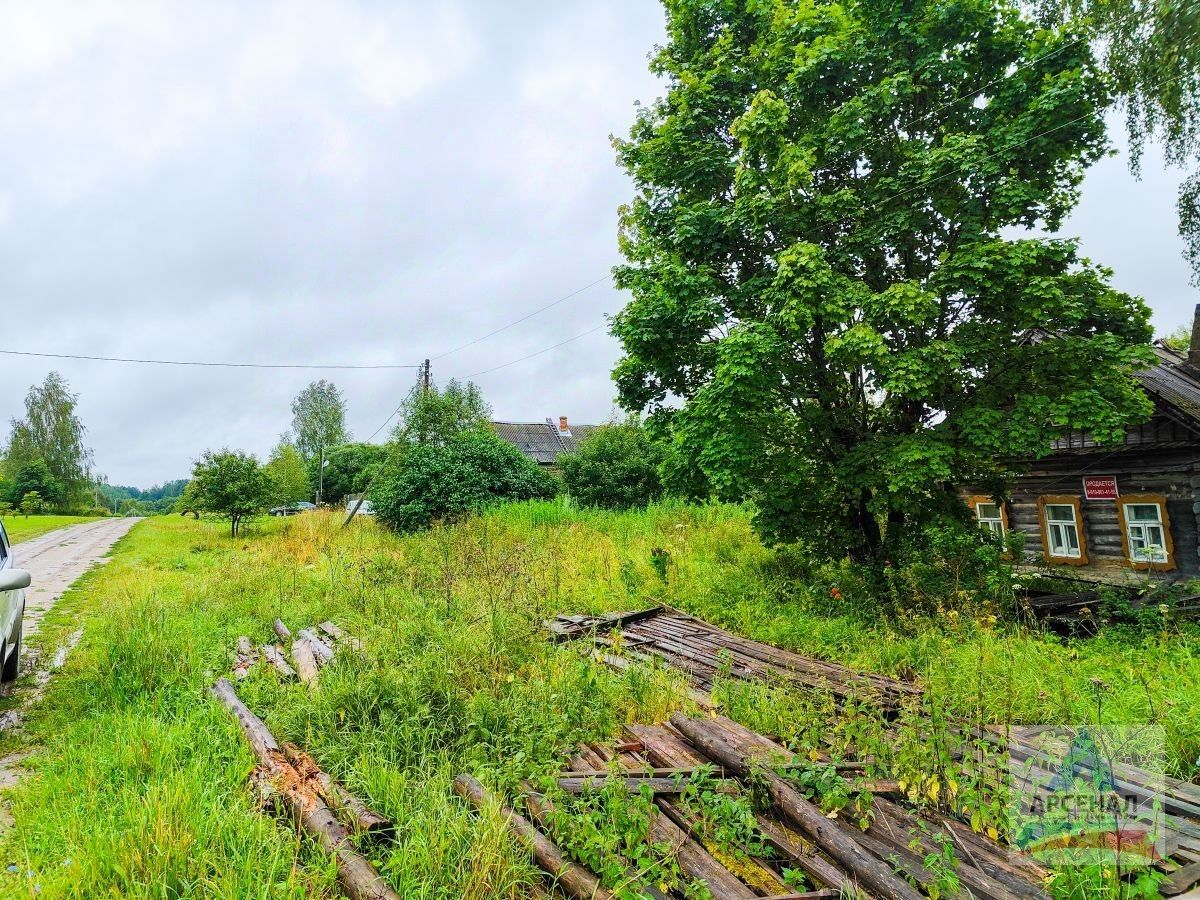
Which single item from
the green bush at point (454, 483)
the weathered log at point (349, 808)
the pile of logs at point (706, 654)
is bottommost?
the pile of logs at point (706, 654)

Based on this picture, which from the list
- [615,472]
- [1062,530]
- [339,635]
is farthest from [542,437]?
[339,635]

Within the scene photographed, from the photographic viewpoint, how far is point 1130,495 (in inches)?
455

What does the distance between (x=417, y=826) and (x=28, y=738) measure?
14.0 ft

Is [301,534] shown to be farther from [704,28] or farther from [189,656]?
[704,28]

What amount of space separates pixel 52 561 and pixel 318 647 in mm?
15070

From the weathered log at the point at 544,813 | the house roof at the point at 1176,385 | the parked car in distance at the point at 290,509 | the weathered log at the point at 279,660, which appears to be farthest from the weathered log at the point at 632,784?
the parked car in distance at the point at 290,509

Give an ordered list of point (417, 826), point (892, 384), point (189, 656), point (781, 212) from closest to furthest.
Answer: point (417, 826) < point (189, 656) < point (892, 384) < point (781, 212)

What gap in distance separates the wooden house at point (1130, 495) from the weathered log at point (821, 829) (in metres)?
7.98

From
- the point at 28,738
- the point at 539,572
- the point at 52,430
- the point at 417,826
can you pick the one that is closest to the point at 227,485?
the point at 539,572

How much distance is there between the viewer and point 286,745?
175 inches

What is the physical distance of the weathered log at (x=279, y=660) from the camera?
6040mm

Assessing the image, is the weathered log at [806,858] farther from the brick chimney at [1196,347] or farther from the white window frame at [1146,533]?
the brick chimney at [1196,347]

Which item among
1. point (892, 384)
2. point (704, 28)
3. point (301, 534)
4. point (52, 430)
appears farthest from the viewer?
point (52, 430)

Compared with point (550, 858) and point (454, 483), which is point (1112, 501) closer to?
point (550, 858)
